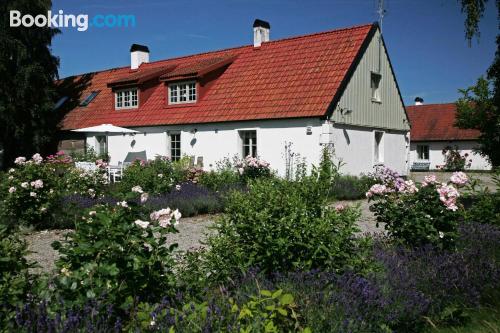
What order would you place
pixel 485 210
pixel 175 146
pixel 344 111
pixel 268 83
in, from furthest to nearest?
pixel 175 146
pixel 268 83
pixel 344 111
pixel 485 210

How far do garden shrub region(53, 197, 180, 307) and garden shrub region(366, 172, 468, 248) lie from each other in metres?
3.31

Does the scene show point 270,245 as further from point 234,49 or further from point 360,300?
point 234,49

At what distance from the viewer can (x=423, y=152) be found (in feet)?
133

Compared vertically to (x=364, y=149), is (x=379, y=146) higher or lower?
higher

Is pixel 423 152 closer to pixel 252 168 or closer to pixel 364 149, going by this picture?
pixel 364 149

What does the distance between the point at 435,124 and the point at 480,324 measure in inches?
1493

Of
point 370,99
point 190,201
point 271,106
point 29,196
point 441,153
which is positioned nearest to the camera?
point 29,196

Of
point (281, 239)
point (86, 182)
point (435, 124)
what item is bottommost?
point (281, 239)

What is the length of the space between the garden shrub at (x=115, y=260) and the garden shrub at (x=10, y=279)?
26 centimetres

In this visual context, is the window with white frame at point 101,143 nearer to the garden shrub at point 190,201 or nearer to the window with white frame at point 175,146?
the window with white frame at point 175,146

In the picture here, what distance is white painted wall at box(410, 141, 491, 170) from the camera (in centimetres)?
3662

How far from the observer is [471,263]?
5.29m

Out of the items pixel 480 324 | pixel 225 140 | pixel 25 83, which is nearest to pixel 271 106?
pixel 225 140

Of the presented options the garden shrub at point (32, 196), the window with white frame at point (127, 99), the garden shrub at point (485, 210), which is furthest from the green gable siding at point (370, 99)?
the window with white frame at point (127, 99)
